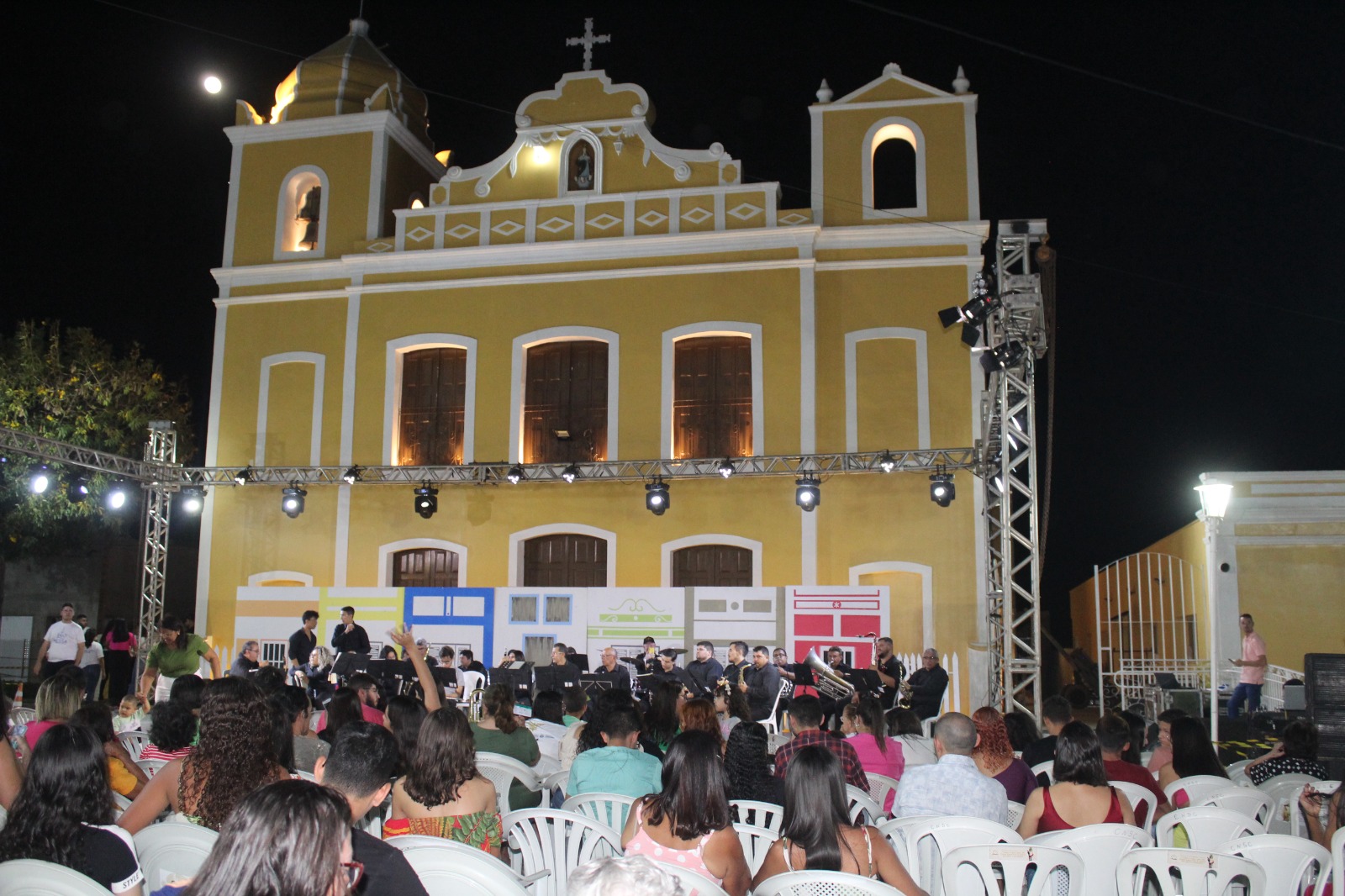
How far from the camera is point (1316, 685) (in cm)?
741

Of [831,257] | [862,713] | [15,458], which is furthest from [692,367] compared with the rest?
[15,458]

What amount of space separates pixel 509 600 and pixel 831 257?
682 centimetres

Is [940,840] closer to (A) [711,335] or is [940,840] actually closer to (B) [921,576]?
(B) [921,576]

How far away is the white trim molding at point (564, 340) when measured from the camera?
54.2ft

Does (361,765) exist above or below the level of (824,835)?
above

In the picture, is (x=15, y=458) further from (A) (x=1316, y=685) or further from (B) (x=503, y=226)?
(A) (x=1316, y=685)

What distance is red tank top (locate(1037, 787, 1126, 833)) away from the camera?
16.0ft

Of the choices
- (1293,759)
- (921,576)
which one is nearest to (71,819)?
(1293,759)

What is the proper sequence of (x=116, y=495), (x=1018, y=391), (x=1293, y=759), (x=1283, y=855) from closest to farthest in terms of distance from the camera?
(x=1283, y=855), (x=1293, y=759), (x=1018, y=391), (x=116, y=495)

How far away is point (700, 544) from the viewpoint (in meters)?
16.0

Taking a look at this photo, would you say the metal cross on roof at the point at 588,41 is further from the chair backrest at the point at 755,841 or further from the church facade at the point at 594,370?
the chair backrest at the point at 755,841

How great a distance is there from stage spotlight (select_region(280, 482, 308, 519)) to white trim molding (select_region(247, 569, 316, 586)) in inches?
38.9

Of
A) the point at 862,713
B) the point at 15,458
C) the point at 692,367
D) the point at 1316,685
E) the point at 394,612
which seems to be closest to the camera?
the point at 862,713

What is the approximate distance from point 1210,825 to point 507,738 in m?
3.79
